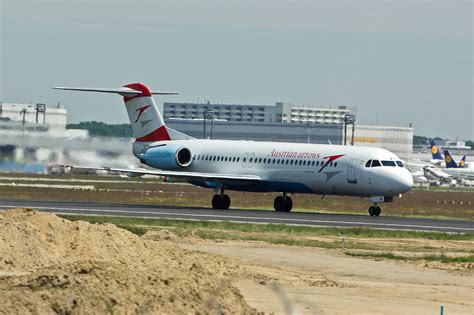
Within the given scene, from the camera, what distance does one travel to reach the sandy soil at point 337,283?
2659 cm

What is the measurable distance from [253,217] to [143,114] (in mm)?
14498

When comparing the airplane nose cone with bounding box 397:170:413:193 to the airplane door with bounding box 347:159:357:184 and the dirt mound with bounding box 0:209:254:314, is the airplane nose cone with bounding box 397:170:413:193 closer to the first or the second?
the airplane door with bounding box 347:159:357:184

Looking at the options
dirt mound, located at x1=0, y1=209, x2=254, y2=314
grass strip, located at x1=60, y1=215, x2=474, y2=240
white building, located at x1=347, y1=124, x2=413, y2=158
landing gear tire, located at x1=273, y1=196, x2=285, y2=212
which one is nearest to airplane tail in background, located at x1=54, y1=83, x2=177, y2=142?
landing gear tire, located at x1=273, y1=196, x2=285, y2=212

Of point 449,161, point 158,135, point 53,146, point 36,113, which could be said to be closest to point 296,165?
point 158,135

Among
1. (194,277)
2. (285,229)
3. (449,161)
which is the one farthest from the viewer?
(449,161)

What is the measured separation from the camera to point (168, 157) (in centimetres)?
6303

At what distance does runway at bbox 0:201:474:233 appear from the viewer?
51.2m

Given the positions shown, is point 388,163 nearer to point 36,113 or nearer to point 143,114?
point 143,114

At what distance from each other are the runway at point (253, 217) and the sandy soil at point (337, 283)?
12062mm

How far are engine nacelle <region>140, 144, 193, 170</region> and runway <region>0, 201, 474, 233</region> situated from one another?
3.54m

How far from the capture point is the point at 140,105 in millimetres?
66625

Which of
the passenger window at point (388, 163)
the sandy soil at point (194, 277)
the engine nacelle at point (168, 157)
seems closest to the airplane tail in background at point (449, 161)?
the engine nacelle at point (168, 157)

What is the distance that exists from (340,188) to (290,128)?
130 m

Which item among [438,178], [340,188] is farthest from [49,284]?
[438,178]
